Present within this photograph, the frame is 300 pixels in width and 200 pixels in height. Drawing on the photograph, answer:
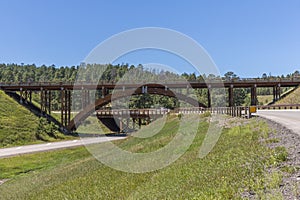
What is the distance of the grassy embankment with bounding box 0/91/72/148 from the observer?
52475mm

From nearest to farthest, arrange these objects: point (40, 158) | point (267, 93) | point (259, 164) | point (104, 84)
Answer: point (259, 164)
point (40, 158)
point (104, 84)
point (267, 93)

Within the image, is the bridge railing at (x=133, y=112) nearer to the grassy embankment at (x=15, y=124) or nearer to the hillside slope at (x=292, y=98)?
the grassy embankment at (x=15, y=124)

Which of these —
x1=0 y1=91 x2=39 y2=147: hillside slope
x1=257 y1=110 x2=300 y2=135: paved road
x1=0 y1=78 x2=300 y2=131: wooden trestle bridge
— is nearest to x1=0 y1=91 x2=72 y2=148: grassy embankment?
x1=0 y1=91 x2=39 y2=147: hillside slope

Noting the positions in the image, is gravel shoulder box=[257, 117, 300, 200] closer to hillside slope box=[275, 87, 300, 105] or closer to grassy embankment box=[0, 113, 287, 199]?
grassy embankment box=[0, 113, 287, 199]

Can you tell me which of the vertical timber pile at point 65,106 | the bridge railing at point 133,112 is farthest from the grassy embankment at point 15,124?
the bridge railing at point 133,112

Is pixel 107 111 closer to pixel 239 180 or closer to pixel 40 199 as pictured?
pixel 40 199

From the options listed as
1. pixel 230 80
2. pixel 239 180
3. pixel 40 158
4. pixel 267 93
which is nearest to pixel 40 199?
pixel 239 180

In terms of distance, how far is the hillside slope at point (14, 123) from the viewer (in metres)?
52.5

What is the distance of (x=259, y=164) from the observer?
10562mm

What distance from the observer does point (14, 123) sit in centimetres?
5916

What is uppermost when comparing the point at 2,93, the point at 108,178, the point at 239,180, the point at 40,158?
the point at 2,93

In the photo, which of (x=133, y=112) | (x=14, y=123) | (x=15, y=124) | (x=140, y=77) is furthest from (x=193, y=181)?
(x=140, y=77)

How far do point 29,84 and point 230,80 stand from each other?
143 feet

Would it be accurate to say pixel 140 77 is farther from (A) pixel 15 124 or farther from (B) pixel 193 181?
(B) pixel 193 181
